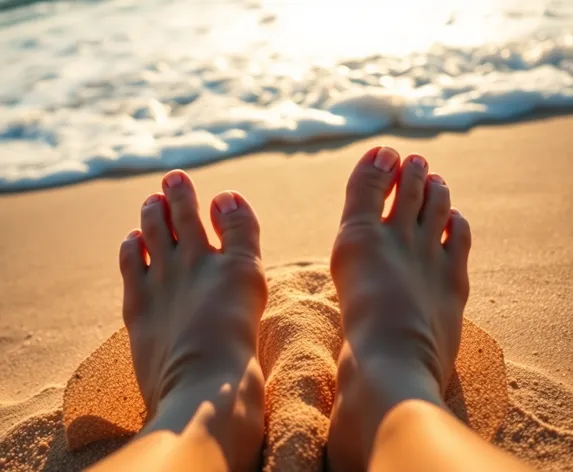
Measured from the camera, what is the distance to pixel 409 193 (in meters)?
1.74

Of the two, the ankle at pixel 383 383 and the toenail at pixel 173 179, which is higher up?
the toenail at pixel 173 179

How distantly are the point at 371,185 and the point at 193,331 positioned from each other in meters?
0.59

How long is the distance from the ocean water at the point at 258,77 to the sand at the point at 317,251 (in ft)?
0.46

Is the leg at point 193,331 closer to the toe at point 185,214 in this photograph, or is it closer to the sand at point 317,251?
the toe at point 185,214

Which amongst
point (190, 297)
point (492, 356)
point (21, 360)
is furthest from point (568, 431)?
point (21, 360)

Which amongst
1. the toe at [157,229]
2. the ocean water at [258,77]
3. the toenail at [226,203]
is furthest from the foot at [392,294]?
the ocean water at [258,77]

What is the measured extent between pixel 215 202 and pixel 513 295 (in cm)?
77

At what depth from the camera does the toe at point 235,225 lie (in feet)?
5.41

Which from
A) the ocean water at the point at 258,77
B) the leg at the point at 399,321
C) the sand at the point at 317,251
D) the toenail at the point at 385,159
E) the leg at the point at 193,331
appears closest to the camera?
the leg at the point at 399,321

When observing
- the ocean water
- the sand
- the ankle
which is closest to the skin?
the ankle

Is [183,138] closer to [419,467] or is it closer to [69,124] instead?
[69,124]

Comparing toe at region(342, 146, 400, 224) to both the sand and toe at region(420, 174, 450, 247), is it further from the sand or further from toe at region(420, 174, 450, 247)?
the sand

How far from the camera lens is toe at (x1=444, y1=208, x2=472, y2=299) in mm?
1629

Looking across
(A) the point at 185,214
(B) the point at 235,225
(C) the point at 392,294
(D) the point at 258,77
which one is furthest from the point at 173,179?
(D) the point at 258,77
